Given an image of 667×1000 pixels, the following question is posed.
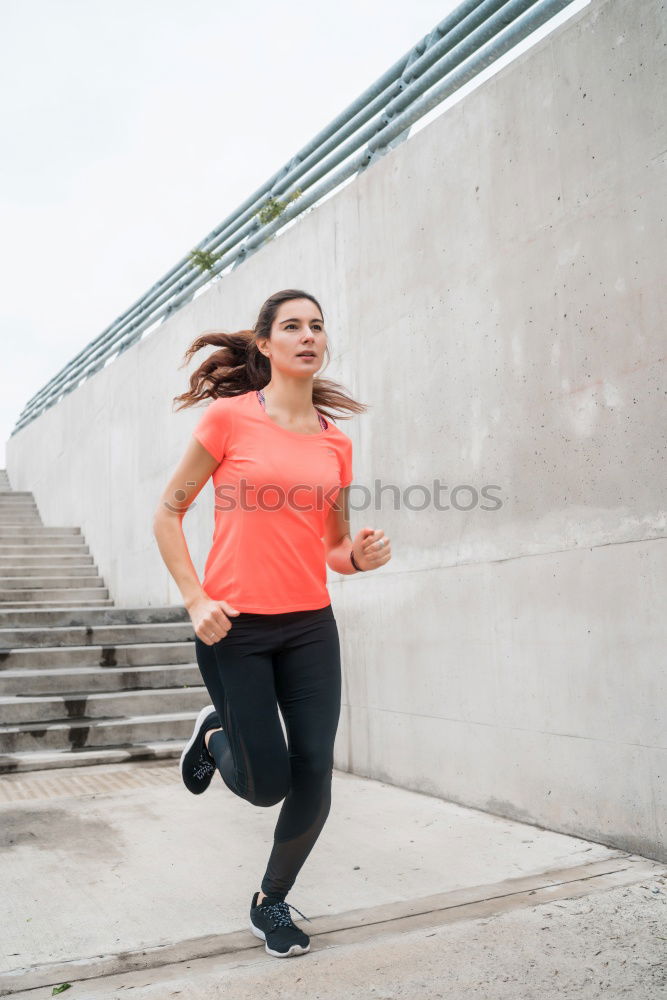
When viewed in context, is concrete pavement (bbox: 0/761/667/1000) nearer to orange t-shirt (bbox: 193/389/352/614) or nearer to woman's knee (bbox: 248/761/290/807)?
woman's knee (bbox: 248/761/290/807)

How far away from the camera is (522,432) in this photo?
12.3ft

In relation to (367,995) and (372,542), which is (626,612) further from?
(367,995)

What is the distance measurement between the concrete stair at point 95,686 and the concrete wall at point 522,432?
1500 millimetres

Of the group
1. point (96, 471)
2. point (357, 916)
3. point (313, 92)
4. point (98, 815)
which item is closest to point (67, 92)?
point (313, 92)

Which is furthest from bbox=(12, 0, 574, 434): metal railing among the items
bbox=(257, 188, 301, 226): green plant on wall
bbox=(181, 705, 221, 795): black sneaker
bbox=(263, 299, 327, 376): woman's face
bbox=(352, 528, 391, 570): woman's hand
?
bbox=(181, 705, 221, 795): black sneaker

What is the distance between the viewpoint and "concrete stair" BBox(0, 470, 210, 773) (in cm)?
555

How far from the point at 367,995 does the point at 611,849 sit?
1388 mm

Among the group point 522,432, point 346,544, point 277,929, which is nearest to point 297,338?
point 346,544

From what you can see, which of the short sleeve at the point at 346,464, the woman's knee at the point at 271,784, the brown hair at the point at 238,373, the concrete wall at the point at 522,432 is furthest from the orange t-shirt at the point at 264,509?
the concrete wall at the point at 522,432

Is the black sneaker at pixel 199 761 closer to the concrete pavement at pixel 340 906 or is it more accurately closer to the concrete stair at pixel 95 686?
the concrete pavement at pixel 340 906

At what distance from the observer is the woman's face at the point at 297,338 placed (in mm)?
2652

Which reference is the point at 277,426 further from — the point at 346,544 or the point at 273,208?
the point at 273,208

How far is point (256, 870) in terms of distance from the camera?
10.7 ft

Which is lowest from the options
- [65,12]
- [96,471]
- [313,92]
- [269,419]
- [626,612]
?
[626,612]
